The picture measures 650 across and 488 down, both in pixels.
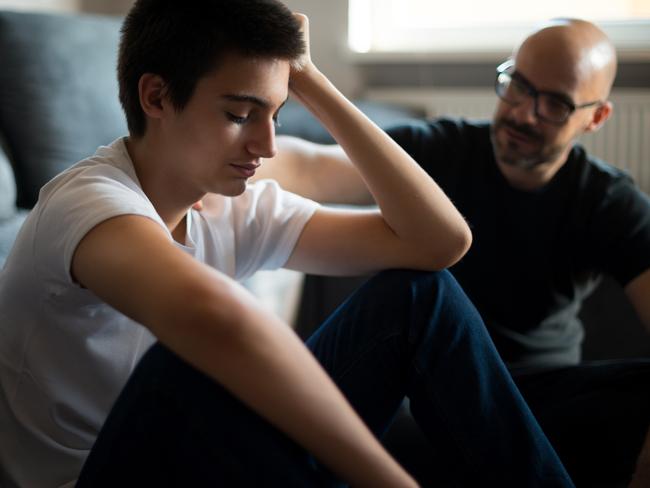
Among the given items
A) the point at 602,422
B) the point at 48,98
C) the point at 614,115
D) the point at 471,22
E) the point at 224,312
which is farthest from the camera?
the point at 471,22

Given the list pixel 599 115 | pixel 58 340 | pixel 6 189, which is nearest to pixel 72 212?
pixel 58 340

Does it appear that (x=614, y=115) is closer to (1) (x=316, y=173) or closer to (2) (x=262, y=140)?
(1) (x=316, y=173)

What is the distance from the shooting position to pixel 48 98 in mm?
2125

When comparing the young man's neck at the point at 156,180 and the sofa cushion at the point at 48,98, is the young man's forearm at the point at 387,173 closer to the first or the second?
the young man's neck at the point at 156,180

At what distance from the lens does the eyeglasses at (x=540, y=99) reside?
1.68 meters

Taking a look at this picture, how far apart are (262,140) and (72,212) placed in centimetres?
26

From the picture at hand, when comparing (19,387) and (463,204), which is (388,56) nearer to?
(463,204)

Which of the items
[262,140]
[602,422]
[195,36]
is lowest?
[602,422]

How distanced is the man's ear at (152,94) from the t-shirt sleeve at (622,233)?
0.93 metres

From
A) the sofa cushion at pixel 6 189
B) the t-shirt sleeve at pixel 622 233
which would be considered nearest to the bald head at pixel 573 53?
the t-shirt sleeve at pixel 622 233

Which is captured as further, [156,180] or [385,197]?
[385,197]

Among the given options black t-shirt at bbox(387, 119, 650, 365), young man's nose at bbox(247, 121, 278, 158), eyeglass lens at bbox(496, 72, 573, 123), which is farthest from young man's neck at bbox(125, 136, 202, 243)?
eyeglass lens at bbox(496, 72, 573, 123)

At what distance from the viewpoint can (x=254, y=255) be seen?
49.9 inches

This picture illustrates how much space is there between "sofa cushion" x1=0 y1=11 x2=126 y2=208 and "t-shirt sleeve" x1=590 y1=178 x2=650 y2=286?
1.23 m
